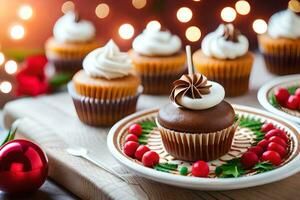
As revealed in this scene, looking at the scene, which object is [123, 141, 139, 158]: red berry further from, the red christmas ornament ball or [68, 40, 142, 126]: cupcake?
[68, 40, 142, 126]: cupcake

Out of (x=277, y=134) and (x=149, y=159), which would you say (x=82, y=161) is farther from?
(x=277, y=134)

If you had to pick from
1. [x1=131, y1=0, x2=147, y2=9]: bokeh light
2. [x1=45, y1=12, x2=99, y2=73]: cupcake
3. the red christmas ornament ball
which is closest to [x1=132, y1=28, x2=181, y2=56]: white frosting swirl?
[x1=45, y1=12, x2=99, y2=73]: cupcake

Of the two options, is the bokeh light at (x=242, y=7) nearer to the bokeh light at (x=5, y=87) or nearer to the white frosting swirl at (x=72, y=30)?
the white frosting swirl at (x=72, y=30)

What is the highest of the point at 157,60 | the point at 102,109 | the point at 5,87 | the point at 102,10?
the point at 102,10

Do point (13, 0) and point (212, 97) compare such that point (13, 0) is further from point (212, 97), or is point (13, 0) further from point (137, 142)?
point (212, 97)

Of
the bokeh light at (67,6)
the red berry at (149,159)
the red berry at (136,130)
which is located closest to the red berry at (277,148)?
the red berry at (149,159)

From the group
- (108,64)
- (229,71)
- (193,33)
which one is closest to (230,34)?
(229,71)
